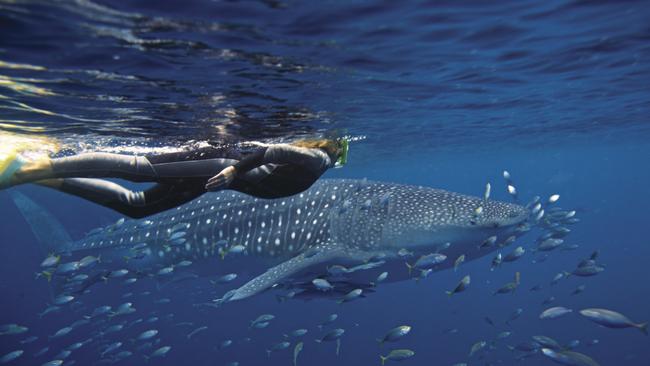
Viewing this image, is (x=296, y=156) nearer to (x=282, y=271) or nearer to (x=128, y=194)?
(x=128, y=194)

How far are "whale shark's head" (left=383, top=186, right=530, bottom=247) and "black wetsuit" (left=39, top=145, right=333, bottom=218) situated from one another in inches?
108

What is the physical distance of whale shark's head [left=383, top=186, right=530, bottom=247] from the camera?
26.7ft

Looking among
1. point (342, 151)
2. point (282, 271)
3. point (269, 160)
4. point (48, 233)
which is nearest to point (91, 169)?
point (269, 160)

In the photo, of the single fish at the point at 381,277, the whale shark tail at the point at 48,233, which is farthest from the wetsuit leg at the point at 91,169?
the whale shark tail at the point at 48,233

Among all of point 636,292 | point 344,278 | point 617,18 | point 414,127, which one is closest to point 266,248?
point 344,278

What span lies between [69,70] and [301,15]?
3.95m

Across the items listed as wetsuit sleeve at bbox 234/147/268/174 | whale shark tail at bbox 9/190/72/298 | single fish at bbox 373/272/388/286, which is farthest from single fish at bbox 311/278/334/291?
whale shark tail at bbox 9/190/72/298

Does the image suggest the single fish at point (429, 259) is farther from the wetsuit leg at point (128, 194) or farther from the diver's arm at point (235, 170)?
the wetsuit leg at point (128, 194)

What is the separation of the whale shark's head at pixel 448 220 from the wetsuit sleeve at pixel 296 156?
116 inches

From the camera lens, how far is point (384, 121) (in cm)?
1652

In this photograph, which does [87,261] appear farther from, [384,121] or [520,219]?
[384,121]

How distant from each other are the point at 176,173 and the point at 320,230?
3.82 meters

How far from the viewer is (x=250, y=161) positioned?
5758 mm

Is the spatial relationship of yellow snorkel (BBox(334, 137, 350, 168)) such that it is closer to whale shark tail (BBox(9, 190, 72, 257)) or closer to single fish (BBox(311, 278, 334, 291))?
single fish (BBox(311, 278, 334, 291))
